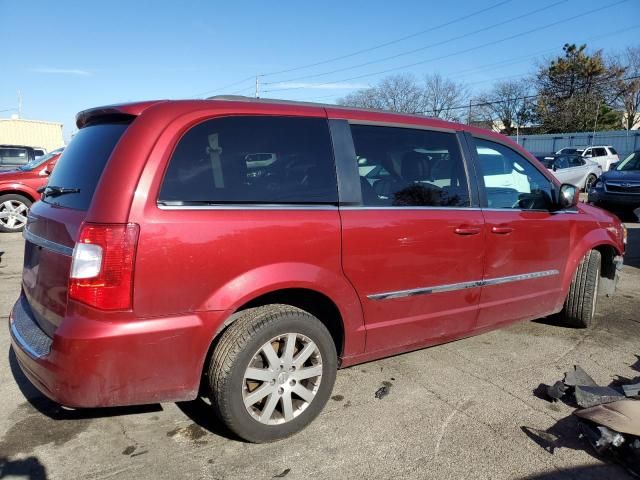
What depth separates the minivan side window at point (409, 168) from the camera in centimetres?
305

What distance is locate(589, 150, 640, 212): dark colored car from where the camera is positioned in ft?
37.8

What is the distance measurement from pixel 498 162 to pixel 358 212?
162cm

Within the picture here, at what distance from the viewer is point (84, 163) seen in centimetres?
267

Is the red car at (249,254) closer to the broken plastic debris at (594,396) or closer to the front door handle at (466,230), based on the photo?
the front door handle at (466,230)

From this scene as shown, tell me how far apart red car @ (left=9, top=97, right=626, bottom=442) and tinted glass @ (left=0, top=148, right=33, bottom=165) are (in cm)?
1342

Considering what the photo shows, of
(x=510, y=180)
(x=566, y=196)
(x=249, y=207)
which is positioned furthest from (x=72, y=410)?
(x=566, y=196)

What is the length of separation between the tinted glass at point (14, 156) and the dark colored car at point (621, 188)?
51.1ft

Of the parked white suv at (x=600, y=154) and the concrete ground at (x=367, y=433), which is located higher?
the parked white suv at (x=600, y=154)

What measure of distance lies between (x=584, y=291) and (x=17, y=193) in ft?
32.2

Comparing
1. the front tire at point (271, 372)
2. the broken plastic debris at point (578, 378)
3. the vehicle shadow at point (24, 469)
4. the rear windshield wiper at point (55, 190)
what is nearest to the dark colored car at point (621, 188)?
the broken plastic debris at point (578, 378)

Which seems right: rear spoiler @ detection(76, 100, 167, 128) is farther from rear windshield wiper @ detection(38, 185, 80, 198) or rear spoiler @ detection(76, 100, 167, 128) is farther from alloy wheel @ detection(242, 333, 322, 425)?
alloy wheel @ detection(242, 333, 322, 425)

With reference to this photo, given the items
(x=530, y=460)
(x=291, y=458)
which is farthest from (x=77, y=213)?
(x=530, y=460)

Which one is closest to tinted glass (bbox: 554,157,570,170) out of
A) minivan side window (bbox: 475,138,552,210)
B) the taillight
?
Answer: minivan side window (bbox: 475,138,552,210)

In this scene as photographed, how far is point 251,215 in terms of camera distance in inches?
99.3
